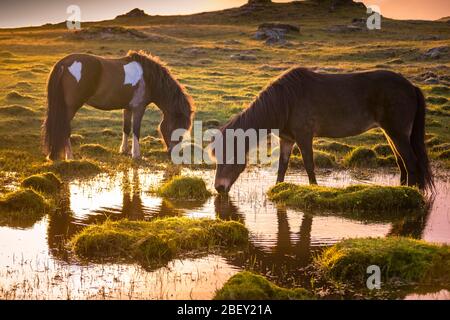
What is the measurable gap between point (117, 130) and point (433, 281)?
1599cm

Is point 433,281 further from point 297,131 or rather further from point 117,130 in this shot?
point 117,130

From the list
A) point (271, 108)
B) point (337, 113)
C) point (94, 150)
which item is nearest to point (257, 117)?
point (271, 108)

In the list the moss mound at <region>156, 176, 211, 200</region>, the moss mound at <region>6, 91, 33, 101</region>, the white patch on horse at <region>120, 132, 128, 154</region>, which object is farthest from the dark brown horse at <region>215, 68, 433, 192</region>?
the moss mound at <region>6, 91, 33, 101</region>

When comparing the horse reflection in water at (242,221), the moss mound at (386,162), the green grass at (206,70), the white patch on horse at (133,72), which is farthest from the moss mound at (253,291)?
the white patch on horse at (133,72)

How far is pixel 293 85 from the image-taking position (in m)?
11.5

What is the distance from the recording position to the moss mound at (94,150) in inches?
644

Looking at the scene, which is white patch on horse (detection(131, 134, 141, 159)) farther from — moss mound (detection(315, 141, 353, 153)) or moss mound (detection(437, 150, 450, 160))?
moss mound (detection(437, 150, 450, 160))

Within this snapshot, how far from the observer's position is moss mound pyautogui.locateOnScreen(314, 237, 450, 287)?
677 centimetres

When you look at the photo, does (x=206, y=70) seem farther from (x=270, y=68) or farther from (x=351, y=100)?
(x=351, y=100)

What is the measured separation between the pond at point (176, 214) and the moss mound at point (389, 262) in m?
0.37

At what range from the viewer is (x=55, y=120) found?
46.7ft

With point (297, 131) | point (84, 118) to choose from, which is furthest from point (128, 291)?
point (84, 118)

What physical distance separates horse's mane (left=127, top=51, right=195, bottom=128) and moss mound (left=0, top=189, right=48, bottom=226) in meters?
6.38

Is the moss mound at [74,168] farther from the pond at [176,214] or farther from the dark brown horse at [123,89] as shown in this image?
the dark brown horse at [123,89]
